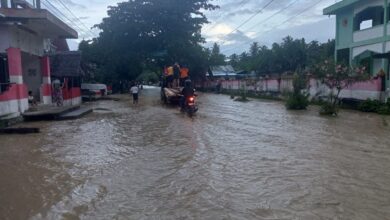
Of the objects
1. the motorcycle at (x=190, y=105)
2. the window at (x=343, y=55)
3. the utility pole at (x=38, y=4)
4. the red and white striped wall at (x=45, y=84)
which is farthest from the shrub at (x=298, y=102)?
the utility pole at (x=38, y=4)

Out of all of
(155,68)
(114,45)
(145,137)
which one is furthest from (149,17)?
(145,137)

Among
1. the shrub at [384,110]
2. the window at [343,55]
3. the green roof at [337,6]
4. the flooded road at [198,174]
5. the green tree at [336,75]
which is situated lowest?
the flooded road at [198,174]

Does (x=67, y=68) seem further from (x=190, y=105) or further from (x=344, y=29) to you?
(x=344, y=29)

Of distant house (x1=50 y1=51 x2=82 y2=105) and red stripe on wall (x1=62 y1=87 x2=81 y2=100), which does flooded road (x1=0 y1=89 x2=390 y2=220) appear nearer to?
red stripe on wall (x1=62 y1=87 x2=81 y2=100)

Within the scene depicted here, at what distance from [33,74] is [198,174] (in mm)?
18106

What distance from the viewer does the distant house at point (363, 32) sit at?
74.8ft

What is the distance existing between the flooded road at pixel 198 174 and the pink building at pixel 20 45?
12.7ft

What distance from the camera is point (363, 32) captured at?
25281mm

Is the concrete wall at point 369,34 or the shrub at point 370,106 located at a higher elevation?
the concrete wall at point 369,34

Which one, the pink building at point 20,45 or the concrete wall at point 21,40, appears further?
the concrete wall at point 21,40

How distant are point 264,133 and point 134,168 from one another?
18.9 ft

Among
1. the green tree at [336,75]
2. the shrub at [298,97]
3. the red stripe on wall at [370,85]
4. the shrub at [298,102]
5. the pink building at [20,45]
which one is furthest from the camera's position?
the shrub at [298,102]

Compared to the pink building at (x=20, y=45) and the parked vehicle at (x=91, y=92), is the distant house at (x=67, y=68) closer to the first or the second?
the pink building at (x=20, y=45)

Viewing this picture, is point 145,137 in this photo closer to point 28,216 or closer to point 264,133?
point 264,133
